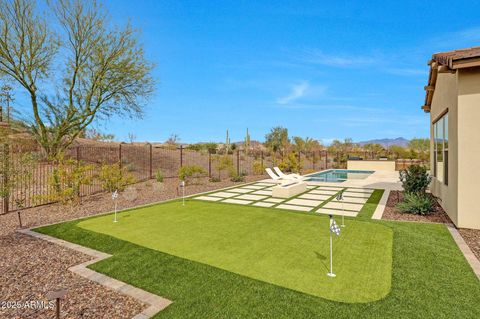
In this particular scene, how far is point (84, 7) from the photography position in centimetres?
1105

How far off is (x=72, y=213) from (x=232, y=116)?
28629mm

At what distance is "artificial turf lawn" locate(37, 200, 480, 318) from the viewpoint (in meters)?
2.75

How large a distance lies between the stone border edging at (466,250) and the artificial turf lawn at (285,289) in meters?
0.09

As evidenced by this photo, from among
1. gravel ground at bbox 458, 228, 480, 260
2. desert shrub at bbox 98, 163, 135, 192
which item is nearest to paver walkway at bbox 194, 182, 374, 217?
gravel ground at bbox 458, 228, 480, 260

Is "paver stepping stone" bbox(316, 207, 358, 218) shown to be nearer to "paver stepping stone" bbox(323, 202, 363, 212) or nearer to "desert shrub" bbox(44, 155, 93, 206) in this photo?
"paver stepping stone" bbox(323, 202, 363, 212)

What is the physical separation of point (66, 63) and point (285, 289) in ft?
44.1

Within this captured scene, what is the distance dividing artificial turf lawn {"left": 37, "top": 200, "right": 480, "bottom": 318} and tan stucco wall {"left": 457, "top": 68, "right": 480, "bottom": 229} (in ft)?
5.25

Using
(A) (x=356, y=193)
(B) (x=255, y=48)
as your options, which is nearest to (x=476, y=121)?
(A) (x=356, y=193)

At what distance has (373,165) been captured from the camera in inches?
980

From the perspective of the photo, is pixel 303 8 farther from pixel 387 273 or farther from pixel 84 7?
pixel 387 273

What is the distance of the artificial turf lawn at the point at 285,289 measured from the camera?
2754 millimetres

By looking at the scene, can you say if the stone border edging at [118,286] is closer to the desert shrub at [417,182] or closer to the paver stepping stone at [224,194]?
the paver stepping stone at [224,194]

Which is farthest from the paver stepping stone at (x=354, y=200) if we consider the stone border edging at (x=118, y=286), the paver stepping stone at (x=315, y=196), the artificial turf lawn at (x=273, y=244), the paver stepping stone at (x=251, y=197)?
the stone border edging at (x=118, y=286)

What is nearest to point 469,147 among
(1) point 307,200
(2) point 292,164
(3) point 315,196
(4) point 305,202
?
(4) point 305,202
